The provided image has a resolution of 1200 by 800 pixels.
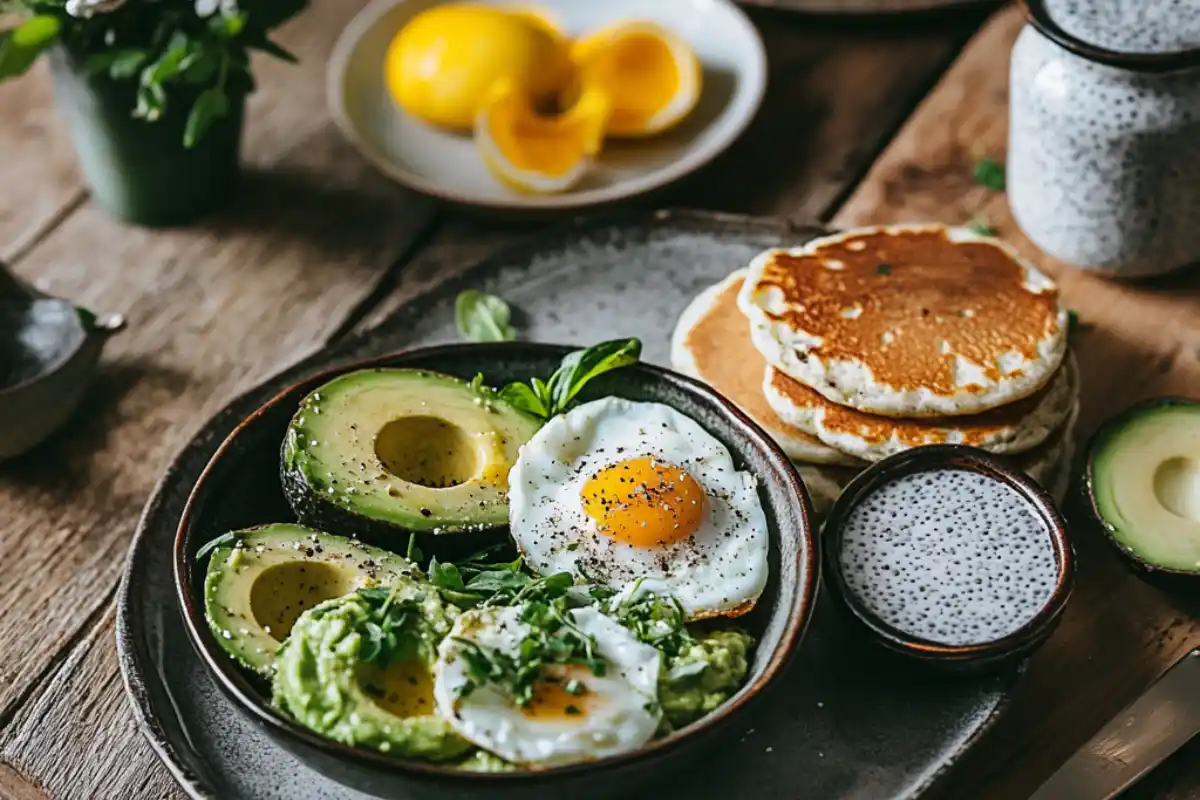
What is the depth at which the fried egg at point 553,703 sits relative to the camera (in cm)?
171

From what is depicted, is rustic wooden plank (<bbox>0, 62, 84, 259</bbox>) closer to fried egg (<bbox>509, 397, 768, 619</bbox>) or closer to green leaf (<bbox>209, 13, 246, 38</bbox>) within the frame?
green leaf (<bbox>209, 13, 246, 38</bbox>)

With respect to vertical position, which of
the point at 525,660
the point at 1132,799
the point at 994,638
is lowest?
the point at 1132,799

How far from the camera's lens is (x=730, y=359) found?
2.45m

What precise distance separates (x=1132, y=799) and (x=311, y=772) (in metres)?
1.19

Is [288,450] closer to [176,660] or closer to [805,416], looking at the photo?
[176,660]

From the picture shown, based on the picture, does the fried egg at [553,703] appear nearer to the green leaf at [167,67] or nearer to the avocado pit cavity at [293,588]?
the avocado pit cavity at [293,588]

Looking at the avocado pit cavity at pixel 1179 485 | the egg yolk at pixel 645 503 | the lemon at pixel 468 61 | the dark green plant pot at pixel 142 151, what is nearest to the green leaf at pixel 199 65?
the dark green plant pot at pixel 142 151

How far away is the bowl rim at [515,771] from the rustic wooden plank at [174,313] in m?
0.44

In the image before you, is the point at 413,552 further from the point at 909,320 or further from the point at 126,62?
the point at 126,62

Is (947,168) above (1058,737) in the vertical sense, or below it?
above

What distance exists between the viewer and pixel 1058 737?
6.79 ft

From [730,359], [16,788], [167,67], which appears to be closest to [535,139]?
[167,67]

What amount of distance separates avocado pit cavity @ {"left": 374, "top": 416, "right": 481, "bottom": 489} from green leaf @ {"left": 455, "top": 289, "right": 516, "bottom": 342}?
0.46 meters

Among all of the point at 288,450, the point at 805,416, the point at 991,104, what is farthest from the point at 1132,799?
the point at 991,104
